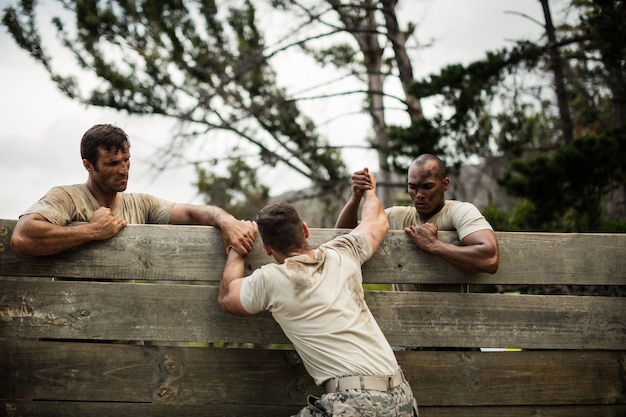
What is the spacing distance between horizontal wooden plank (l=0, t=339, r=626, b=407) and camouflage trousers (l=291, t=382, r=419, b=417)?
1.86 ft

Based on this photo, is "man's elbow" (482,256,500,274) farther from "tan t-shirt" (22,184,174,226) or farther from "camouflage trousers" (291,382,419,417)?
"tan t-shirt" (22,184,174,226)

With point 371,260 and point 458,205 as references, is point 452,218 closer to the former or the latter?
point 458,205

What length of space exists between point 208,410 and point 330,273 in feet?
3.57

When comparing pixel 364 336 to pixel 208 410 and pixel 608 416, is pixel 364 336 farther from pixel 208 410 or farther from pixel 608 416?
pixel 608 416

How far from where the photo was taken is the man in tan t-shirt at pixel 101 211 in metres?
2.91

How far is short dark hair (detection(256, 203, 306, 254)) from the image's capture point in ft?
8.79

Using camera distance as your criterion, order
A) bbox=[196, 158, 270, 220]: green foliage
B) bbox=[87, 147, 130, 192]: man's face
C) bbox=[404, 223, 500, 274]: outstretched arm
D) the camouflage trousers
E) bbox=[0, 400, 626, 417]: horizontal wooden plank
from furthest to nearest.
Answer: bbox=[196, 158, 270, 220]: green foliage
bbox=[87, 147, 130, 192]: man's face
bbox=[404, 223, 500, 274]: outstretched arm
bbox=[0, 400, 626, 417]: horizontal wooden plank
the camouflage trousers

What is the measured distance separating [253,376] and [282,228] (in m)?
0.93

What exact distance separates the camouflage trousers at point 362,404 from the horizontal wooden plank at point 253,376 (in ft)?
1.86

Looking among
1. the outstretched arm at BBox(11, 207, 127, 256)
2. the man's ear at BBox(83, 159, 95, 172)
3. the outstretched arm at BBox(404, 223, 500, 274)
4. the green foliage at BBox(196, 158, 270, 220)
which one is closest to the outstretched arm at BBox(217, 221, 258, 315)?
the outstretched arm at BBox(11, 207, 127, 256)

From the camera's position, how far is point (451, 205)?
3676mm

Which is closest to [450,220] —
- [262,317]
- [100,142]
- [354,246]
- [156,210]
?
[354,246]

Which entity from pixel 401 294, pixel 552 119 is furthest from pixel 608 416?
pixel 552 119

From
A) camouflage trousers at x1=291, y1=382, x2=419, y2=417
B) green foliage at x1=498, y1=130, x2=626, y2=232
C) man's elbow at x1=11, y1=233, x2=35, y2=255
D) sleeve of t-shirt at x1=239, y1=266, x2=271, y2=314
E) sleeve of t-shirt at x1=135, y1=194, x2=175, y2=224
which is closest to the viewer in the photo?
camouflage trousers at x1=291, y1=382, x2=419, y2=417
